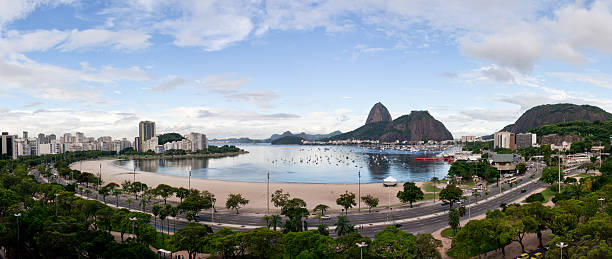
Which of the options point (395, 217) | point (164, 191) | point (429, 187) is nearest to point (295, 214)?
point (395, 217)

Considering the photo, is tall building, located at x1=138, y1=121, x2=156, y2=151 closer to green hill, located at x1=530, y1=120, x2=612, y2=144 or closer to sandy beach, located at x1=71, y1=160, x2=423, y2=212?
sandy beach, located at x1=71, y1=160, x2=423, y2=212

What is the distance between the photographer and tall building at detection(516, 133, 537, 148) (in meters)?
134

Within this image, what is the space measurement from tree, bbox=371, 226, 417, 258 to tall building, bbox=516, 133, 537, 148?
134 m

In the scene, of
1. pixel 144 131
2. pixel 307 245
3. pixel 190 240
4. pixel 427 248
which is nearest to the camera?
pixel 427 248

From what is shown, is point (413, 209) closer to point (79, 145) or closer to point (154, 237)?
point (154, 237)

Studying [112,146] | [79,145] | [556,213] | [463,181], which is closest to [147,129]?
[112,146]

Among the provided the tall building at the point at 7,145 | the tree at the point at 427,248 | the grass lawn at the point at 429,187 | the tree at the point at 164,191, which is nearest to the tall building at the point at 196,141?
the tall building at the point at 7,145

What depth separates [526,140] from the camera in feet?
456

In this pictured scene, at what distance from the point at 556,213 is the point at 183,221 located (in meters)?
30.8

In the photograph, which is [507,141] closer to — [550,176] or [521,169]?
[521,169]

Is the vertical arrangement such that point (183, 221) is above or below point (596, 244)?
below

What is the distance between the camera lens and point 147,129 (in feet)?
649

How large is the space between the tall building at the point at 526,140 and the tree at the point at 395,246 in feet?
440

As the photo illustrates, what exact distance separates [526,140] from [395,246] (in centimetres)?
14326
